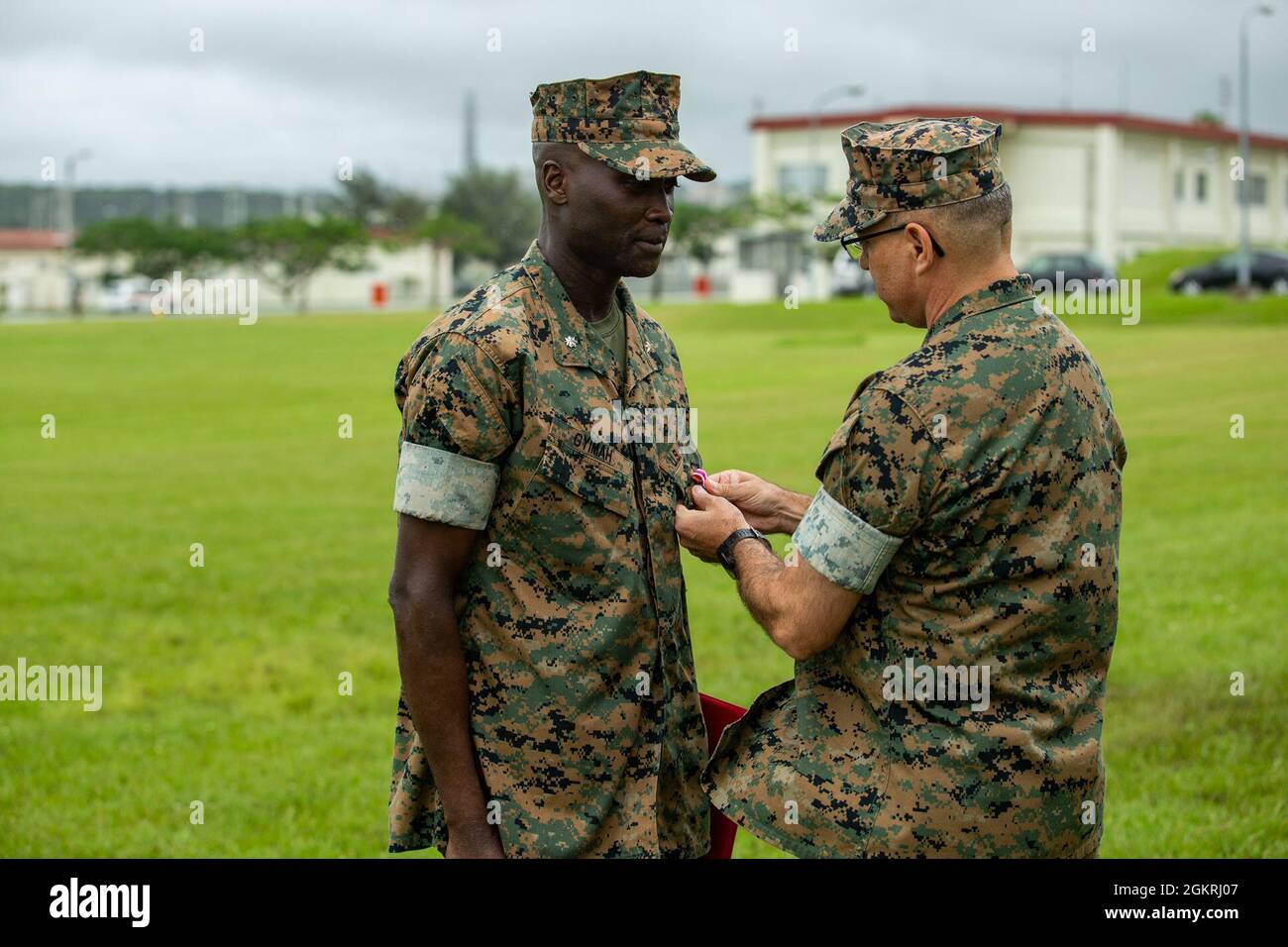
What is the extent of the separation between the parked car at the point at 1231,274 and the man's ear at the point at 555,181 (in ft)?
140

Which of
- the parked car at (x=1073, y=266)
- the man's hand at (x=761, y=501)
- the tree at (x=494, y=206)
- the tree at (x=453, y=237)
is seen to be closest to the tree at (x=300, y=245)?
the tree at (x=453, y=237)

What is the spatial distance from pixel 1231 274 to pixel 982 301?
44.0 m

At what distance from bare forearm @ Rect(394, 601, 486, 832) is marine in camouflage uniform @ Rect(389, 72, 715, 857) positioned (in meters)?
0.06

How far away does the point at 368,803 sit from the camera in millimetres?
6156

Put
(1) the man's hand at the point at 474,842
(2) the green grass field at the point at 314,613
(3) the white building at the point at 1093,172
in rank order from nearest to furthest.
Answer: (1) the man's hand at the point at 474,842, (2) the green grass field at the point at 314,613, (3) the white building at the point at 1093,172

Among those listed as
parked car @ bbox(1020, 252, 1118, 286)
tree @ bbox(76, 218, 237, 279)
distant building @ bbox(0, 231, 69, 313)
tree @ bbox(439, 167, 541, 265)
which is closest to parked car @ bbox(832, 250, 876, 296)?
parked car @ bbox(1020, 252, 1118, 286)

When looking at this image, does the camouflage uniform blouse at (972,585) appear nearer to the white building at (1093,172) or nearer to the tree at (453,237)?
the white building at (1093,172)

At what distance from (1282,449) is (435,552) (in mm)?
14941

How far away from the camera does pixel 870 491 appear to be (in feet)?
9.25

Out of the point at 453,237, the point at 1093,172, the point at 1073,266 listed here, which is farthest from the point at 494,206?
the point at 1073,266

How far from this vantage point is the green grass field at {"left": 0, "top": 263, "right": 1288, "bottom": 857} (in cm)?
603

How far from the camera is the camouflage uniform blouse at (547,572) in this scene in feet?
9.61
